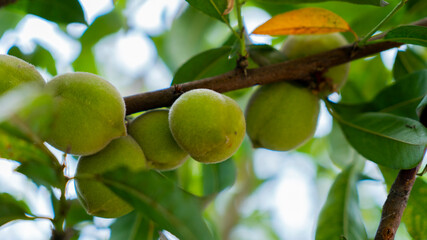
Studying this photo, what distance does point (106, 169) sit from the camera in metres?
1.16

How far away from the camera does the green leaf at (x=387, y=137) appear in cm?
128

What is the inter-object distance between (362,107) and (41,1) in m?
1.28

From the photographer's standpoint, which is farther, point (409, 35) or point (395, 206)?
point (409, 35)

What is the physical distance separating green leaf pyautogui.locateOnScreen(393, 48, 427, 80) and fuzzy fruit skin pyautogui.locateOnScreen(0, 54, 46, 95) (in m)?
1.33

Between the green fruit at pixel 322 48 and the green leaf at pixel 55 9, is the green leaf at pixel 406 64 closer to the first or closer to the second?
the green fruit at pixel 322 48

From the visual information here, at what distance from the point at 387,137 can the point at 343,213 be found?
0.33 metres

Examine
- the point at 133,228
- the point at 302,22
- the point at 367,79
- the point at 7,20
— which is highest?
the point at 302,22

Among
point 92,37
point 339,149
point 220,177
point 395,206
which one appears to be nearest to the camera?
point 395,206

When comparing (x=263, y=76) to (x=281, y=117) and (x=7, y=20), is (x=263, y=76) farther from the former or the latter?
(x=7, y=20)

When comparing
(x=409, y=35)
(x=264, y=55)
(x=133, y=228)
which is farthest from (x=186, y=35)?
(x=409, y=35)

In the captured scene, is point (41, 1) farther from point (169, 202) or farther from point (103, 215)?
point (169, 202)

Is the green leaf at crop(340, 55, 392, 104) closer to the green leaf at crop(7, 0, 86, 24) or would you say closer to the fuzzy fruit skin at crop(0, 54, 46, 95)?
the green leaf at crop(7, 0, 86, 24)

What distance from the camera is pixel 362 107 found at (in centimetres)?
165

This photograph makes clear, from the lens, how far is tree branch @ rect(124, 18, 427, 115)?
131 centimetres
